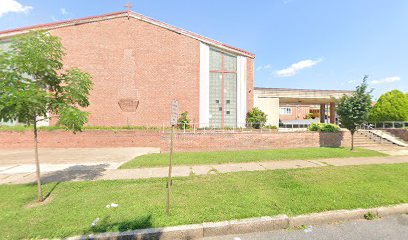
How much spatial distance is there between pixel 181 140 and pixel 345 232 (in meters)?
10.6

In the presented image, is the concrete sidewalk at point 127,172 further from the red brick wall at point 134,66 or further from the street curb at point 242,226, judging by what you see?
the red brick wall at point 134,66

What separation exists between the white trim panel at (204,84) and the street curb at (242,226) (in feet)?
55.5

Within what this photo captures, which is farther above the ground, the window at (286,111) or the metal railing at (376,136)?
the window at (286,111)

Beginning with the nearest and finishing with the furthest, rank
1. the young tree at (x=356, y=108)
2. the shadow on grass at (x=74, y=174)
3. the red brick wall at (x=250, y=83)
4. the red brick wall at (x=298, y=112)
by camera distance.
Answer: the shadow on grass at (x=74, y=174) → the young tree at (x=356, y=108) → the red brick wall at (x=250, y=83) → the red brick wall at (x=298, y=112)

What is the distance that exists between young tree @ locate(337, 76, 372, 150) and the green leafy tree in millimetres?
10138

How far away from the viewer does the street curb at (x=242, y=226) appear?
345cm

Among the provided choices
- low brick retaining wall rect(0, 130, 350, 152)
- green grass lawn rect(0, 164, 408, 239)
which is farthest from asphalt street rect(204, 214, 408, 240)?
low brick retaining wall rect(0, 130, 350, 152)

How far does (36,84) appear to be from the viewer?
5.07 meters

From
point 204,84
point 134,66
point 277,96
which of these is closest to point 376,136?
point 277,96

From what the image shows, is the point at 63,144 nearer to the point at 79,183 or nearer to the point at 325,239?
the point at 79,183

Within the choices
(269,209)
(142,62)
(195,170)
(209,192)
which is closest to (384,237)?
(269,209)

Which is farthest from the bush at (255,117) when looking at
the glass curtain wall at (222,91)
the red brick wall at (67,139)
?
the red brick wall at (67,139)

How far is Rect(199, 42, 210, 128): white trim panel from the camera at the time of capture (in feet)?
68.5

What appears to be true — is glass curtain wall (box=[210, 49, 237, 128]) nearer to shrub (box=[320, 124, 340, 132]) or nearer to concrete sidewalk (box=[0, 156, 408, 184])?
shrub (box=[320, 124, 340, 132])
